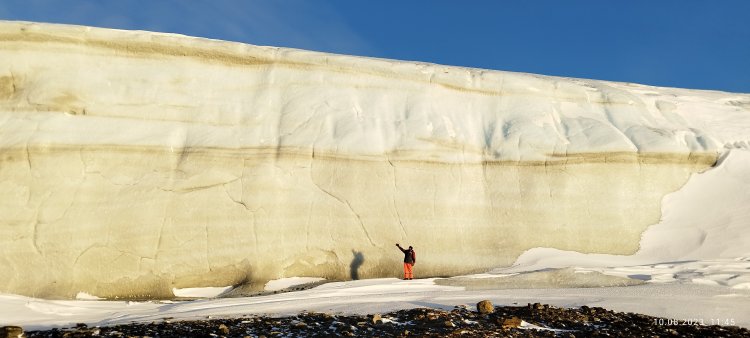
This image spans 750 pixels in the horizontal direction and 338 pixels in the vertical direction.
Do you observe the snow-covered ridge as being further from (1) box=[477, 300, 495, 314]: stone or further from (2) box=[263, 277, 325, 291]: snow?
(1) box=[477, 300, 495, 314]: stone

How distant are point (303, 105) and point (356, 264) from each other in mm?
3935

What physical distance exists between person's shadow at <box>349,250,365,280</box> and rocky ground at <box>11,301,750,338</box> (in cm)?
526

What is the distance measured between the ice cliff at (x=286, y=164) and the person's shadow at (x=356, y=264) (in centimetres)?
6

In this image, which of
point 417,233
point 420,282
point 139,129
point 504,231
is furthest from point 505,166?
point 139,129

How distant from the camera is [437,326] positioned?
7.52m

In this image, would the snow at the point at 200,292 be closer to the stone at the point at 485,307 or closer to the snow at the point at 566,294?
the snow at the point at 566,294

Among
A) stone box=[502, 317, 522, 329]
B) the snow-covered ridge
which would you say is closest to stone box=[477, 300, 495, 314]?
stone box=[502, 317, 522, 329]

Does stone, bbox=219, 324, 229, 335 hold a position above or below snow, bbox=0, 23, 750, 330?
below

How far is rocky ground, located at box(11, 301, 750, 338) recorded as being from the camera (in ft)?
23.8

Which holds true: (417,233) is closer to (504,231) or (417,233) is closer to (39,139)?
(504,231)
